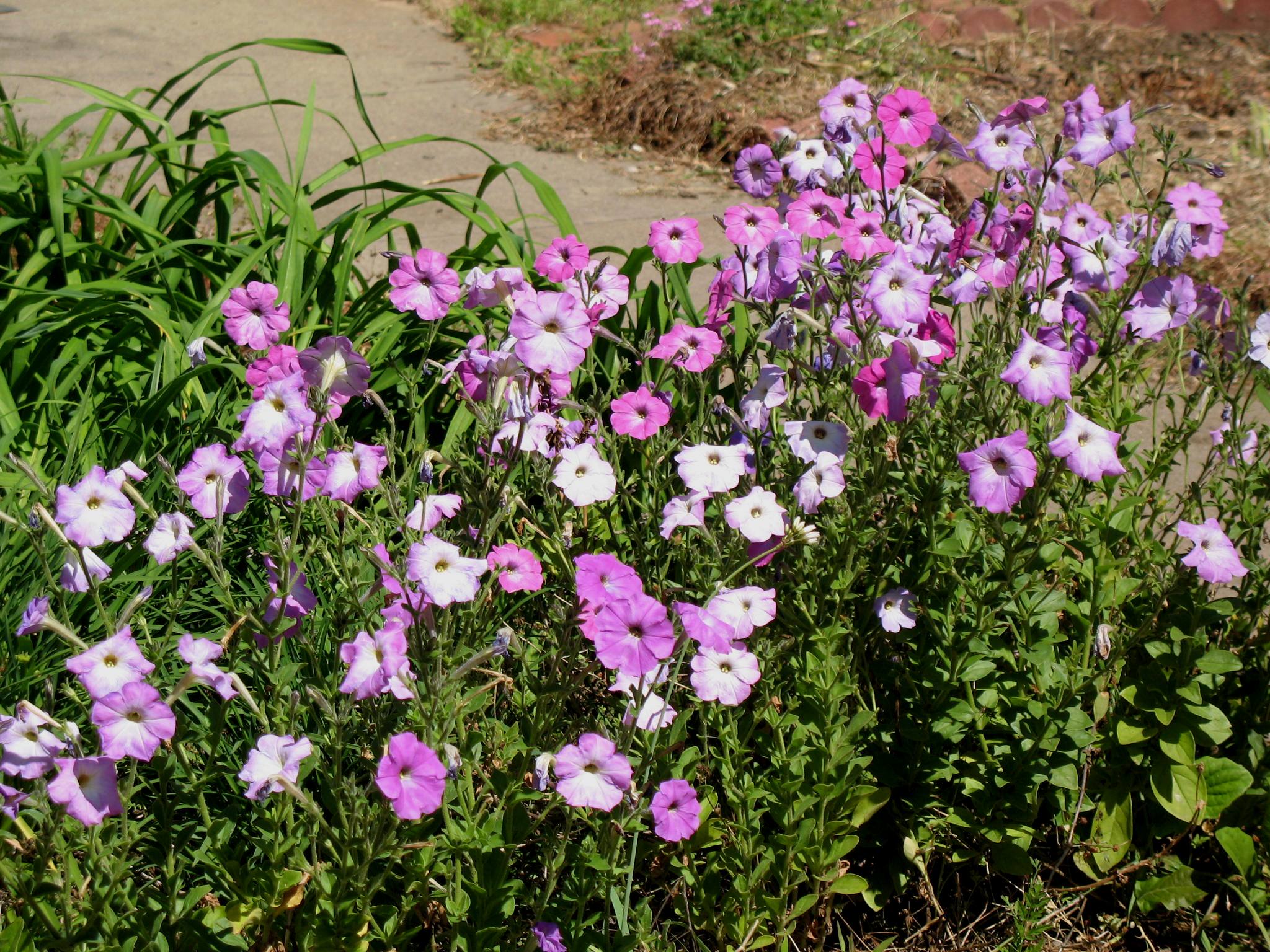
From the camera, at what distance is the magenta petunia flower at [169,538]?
153 centimetres

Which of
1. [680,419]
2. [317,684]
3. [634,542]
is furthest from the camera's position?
[680,419]

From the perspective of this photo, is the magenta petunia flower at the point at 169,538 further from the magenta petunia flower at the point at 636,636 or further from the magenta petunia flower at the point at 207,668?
the magenta petunia flower at the point at 636,636

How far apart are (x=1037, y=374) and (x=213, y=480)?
4.07 ft

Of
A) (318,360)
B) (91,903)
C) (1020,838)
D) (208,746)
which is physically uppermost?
(318,360)

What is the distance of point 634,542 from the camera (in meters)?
2.23

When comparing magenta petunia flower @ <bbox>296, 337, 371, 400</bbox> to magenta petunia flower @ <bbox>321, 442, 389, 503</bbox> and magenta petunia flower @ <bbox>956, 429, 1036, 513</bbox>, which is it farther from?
magenta petunia flower @ <bbox>956, 429, 1036, 513</bbox>

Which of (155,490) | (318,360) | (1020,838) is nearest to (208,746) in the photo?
(318,360)

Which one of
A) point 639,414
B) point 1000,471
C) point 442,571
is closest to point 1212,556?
point 1000,471

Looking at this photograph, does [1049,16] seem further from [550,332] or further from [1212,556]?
[550,332]

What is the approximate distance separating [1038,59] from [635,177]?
290 centimetres

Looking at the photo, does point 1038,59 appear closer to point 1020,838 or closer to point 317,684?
point 1020,838

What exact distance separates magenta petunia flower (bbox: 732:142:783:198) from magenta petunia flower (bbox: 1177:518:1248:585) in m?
1.02

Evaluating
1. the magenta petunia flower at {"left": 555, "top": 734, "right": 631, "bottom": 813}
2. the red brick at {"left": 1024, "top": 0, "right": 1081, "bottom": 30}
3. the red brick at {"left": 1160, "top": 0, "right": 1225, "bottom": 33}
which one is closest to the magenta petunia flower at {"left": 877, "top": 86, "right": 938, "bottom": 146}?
the magenta petunia flower at {"left": 555, "top": 734, "right": 631, "bottom": 813}

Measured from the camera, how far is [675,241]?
87.7 inches
